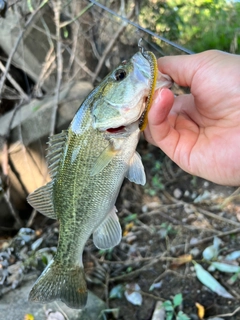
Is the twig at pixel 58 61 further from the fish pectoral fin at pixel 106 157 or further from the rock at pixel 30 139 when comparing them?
the fish pectoral fin at pixel 106 157

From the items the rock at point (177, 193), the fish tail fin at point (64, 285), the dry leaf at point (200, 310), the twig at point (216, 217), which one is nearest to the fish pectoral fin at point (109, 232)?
the fish tail fin at point (64, 285)

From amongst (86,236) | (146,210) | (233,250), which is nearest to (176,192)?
(146,210)

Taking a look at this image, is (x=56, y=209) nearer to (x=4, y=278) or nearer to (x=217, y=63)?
(x=217, y=63)

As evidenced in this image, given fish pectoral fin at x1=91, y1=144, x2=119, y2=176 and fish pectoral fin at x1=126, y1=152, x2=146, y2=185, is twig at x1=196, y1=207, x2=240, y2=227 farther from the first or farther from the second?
fish pectoral fin at x1=91, y1=144, x2=119, y2=176

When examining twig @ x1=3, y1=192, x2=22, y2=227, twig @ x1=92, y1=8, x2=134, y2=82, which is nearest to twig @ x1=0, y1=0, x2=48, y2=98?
twig @ x1=92, y1=8, x2=134, y2=82

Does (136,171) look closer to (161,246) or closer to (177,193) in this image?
(161,246)

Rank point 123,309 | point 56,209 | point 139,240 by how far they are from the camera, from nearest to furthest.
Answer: point 56,209, point 123,309, point 139,240
